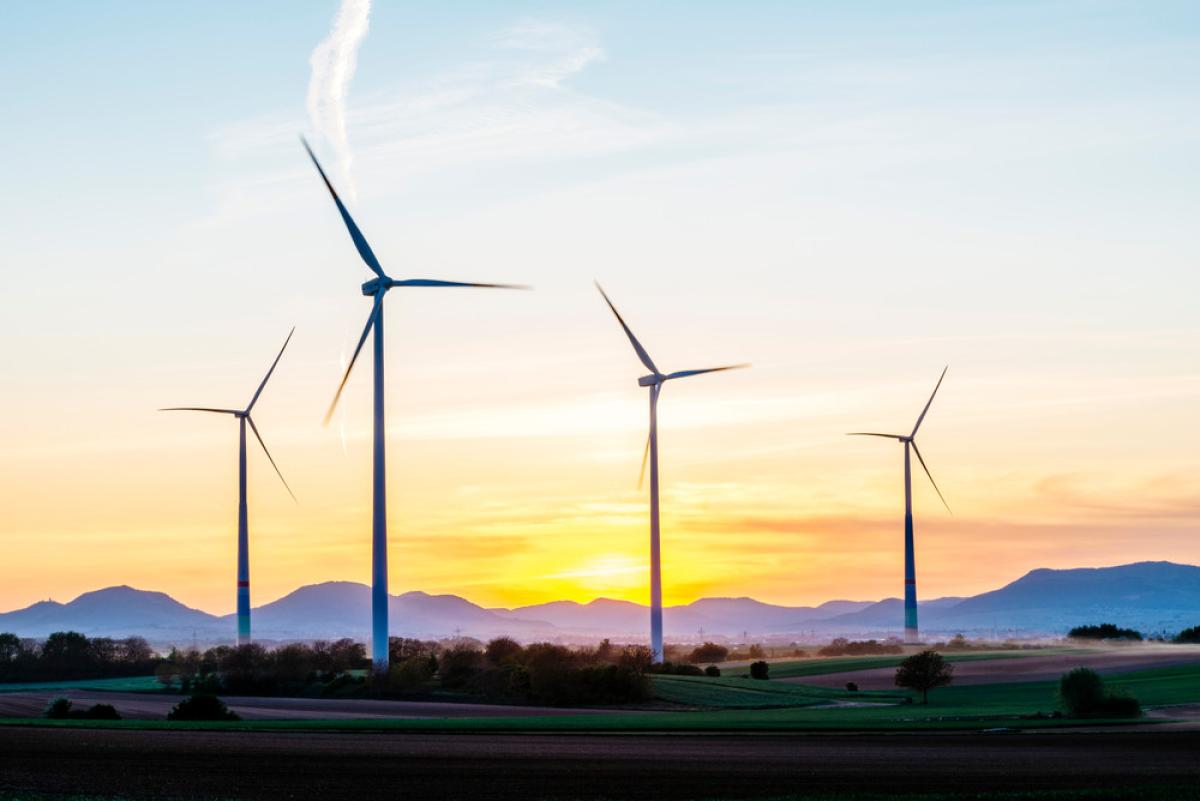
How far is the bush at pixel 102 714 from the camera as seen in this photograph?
2891 inches

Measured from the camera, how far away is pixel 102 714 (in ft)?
245

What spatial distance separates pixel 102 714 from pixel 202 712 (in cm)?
451

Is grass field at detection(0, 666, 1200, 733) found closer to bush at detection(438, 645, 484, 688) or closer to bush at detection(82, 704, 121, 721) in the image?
bush at detection(82, 704, 121, 721)

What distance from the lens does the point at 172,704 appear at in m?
89.5

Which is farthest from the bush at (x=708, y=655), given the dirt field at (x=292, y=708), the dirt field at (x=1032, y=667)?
the dirt field at (x=292, y=708)

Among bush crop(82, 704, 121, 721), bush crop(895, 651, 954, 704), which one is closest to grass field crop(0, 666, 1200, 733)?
bush crop(895, 651, 954, 704)

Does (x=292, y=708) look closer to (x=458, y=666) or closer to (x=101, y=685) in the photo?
(x=458, y=666)

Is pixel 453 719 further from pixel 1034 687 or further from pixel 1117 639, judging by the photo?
pixel 1117 639

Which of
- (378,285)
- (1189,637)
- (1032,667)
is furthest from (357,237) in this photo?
(1189,637)

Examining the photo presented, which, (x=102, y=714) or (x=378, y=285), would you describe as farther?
(x=378, y=285)

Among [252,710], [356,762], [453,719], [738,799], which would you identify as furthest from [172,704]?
[738,799]

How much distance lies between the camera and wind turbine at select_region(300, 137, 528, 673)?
90375 millimetres

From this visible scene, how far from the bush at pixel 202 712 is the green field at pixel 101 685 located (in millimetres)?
30642

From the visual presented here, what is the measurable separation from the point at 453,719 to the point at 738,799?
3716 cm
